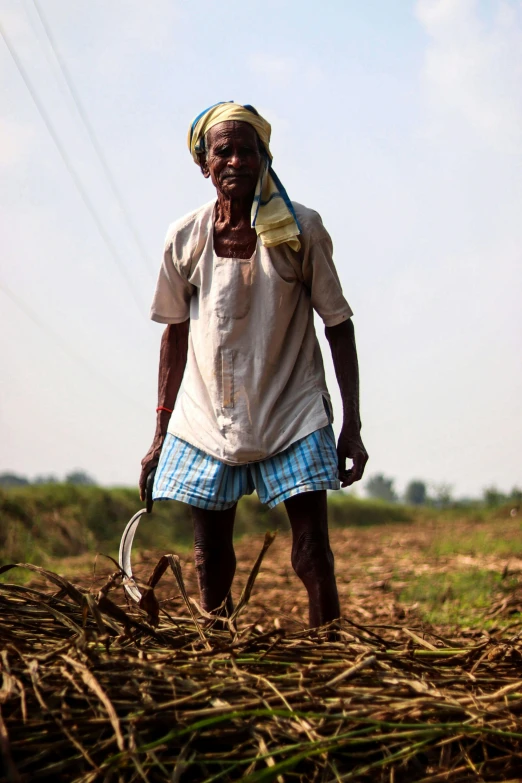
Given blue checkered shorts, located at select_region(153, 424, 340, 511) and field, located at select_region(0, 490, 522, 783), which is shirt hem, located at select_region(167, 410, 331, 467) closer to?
blue checkered shorts, located at select_region(153, 424, 340, 511)

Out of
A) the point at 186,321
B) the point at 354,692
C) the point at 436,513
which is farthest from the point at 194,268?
the point at 436,513

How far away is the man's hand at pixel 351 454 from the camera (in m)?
3.66

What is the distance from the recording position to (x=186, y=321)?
404 cm

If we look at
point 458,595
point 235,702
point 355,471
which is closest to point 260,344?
point 355,471

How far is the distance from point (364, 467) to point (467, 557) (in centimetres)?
755

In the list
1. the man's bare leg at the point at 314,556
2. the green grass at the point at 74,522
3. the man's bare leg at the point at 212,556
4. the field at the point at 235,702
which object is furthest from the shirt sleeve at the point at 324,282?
the green grass at the point at 74,522

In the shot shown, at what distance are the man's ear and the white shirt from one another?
0.20 metres

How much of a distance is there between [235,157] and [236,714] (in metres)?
2.32

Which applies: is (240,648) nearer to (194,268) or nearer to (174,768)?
(174,768)

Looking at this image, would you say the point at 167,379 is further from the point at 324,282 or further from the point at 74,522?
the point at 74,522

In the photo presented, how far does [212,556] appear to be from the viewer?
12.4 ft

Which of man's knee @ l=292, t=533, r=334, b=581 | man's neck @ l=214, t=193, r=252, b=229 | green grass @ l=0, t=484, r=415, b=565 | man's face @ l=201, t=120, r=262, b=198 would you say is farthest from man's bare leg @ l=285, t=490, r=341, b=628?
green grass @ l=0, t=484, r=415, b=565

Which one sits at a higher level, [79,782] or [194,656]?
[194,656]

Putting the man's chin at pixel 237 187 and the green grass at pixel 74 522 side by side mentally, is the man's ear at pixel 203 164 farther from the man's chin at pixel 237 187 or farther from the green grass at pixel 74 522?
the green grass at pixel 74 522
